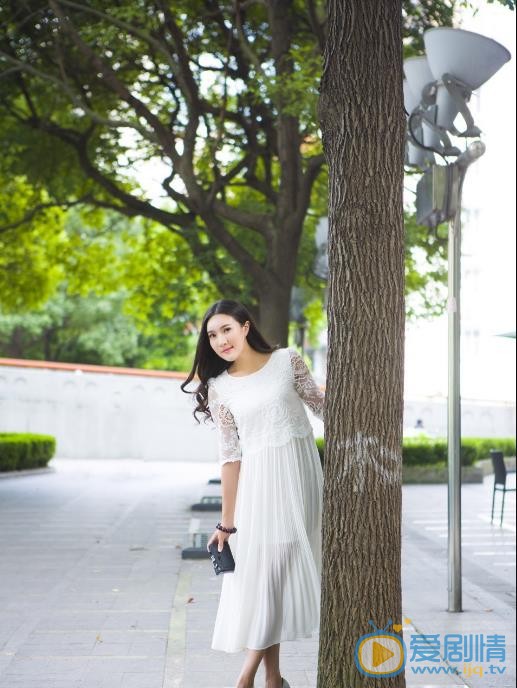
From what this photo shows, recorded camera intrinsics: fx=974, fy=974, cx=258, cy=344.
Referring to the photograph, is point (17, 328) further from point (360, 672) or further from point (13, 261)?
→ point (360, 672)

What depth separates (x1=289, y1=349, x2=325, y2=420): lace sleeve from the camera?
4.78 m

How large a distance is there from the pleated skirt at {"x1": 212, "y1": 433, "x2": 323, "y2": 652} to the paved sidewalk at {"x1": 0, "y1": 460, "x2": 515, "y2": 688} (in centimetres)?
67

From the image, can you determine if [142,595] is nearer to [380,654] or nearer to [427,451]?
[380,654]

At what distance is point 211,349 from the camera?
4.97 meters

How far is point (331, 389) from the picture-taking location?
4.17 meters

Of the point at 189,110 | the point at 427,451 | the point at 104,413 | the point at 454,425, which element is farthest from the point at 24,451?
the point at 454,425

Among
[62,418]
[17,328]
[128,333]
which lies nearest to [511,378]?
[128,333]

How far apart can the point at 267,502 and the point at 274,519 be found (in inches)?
3.5

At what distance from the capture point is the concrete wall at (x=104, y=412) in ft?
88.2

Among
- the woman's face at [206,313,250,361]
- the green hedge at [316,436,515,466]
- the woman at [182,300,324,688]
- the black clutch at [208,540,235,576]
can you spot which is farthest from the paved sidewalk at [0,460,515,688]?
the green hedge at [316,436,515,466]

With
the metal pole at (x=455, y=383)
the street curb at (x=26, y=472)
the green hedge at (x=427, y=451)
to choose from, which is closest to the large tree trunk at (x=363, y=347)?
the metal pole at (x=455, y=383)

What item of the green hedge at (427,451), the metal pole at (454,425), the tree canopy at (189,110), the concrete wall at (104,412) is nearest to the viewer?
the metal pole at (454,425)

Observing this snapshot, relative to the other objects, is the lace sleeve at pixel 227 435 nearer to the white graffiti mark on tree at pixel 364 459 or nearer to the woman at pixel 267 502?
the woman at pixel 267 502

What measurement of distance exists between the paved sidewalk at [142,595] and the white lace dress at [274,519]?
0.68 m
